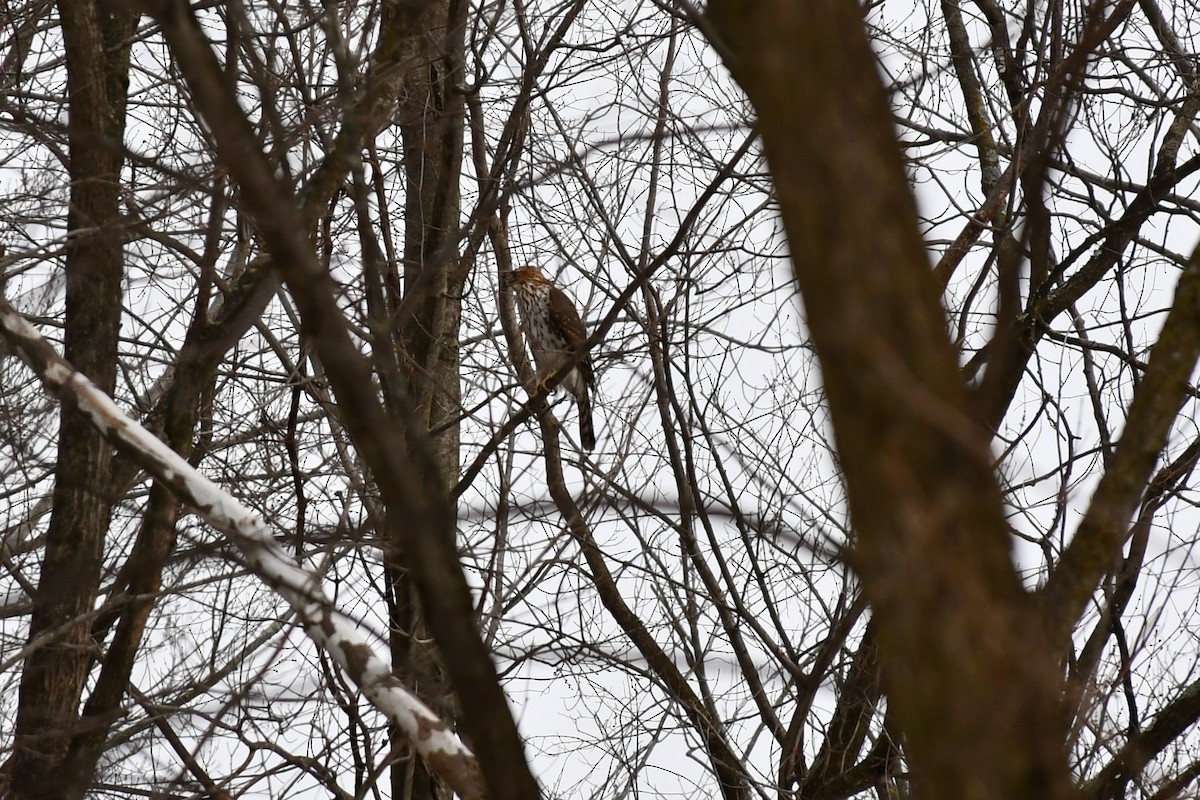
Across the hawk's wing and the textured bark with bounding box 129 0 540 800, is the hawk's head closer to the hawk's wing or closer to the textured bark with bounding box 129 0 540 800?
the hawk's wing

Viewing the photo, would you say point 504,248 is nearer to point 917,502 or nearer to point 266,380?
point 266,380

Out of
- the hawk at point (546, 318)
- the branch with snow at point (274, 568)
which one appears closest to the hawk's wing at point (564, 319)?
the hawk at point (546, 318)

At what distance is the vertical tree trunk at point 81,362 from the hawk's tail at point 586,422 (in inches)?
101

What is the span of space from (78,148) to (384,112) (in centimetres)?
130

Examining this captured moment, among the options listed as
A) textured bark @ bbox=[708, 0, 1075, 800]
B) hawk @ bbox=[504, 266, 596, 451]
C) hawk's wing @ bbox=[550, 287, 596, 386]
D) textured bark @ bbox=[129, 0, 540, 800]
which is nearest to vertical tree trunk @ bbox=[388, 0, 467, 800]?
hawk @ bbox=[504, 266, 596, 451]

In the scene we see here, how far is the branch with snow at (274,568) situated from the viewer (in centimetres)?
237

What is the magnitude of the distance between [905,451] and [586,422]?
5815 millimetres

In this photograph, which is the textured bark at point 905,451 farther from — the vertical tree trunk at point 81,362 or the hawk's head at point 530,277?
the hawk's head at point 530,277

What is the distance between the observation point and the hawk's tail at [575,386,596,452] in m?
6.50

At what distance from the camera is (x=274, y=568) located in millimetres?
2504

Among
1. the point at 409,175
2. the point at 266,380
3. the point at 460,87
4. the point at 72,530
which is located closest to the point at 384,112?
the point at 460,87

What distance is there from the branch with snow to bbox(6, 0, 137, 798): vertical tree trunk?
2.31ft

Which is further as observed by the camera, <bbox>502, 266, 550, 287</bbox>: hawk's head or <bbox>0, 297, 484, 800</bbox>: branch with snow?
<bbox>502, 266, 550, 287</bbox>: hawk's head

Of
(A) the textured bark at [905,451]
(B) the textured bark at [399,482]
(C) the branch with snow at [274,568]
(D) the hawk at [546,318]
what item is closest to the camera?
(A) the textured bark at [905,451]
